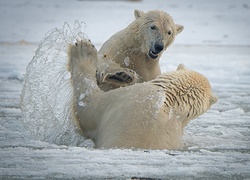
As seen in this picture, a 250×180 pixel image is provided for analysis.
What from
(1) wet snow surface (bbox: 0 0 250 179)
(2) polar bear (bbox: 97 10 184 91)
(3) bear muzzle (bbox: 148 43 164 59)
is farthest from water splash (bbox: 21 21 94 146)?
(3) bear muzzle (bbox: 148 43 164 59)

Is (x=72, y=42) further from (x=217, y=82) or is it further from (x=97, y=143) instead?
(x=217, y=82)

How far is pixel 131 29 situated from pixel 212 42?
8569 millimetres

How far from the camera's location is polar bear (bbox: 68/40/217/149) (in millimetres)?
3742

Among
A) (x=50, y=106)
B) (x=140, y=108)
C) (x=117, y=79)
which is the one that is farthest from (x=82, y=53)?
(x=140, y=108)

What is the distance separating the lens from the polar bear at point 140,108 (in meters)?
3.74

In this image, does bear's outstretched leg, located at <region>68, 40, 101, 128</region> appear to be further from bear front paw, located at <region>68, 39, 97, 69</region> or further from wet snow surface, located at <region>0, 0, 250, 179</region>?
wet snow surface, located at <region>0, 0, 250, 179</region>

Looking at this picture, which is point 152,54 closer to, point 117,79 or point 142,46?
point 142,46

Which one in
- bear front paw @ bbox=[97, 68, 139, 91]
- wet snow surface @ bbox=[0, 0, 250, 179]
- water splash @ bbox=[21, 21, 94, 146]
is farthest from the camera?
bear front paw @ bbox=[97, 68, 139, 91]

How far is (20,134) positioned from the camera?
4473 mm

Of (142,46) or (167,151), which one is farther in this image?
(142,46)

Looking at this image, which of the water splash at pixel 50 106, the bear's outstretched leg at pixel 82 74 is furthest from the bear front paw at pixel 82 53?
the water splash at pixel 50 106

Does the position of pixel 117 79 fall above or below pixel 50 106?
above

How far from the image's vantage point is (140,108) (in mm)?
3848

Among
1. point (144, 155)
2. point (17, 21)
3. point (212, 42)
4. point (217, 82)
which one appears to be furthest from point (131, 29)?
point (17, 21)
